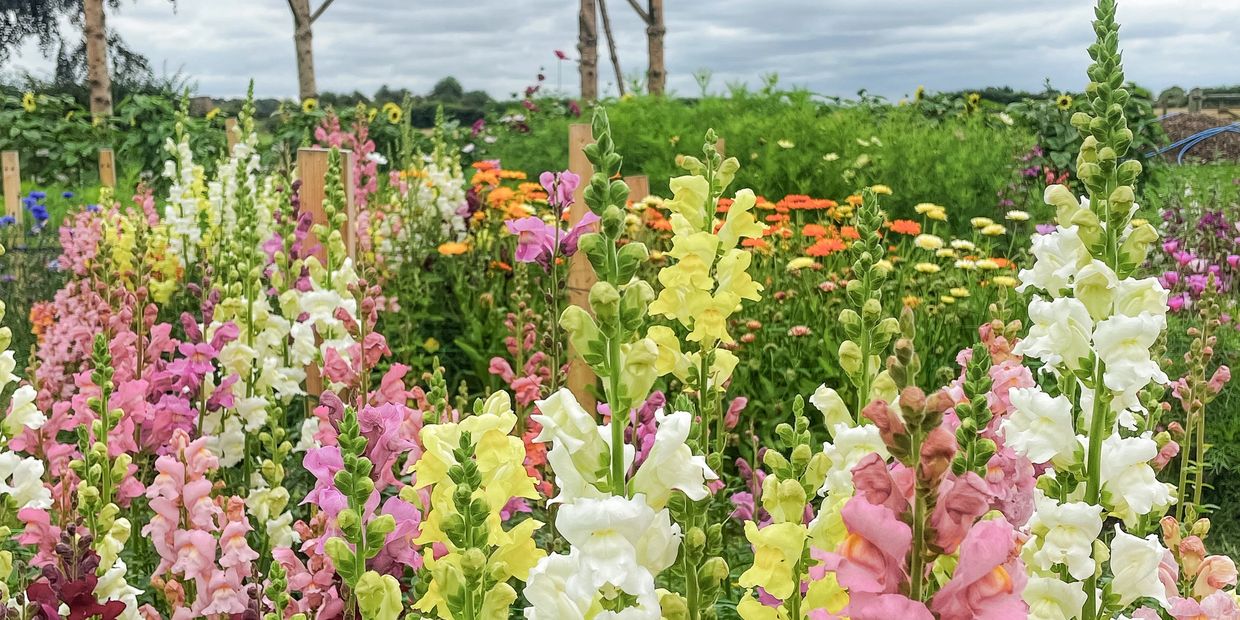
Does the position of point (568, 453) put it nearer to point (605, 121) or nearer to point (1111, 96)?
point (605, 121)

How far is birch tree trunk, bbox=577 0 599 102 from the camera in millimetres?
14672

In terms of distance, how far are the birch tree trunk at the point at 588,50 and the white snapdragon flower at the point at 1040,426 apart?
519 inches

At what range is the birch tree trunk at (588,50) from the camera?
578 inches

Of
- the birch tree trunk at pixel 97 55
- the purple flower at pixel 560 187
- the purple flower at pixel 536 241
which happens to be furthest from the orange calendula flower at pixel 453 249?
the birch tree trunk at pixel 97 55

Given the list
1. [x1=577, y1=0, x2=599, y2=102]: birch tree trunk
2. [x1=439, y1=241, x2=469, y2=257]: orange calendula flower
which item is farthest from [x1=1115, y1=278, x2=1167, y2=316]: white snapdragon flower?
[x1=577, y1=0, x2=599, y2=102]: birch tree trunk

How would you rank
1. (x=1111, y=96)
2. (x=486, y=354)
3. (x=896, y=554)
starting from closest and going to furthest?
(x=896, y=554)
(x=1111, y=96)
(x=486, y=354)

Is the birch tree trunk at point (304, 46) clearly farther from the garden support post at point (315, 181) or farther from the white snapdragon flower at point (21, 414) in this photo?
the white snapdragon flower at point (21, 414)

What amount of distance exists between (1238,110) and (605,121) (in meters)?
24.6

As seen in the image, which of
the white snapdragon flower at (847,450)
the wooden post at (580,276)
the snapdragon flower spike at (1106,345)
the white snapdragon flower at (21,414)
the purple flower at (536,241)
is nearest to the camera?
the white snapdragon flower at (847,450)

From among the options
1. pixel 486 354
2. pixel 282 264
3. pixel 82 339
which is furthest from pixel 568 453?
pixel 486 354

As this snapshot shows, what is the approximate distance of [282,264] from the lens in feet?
13.8

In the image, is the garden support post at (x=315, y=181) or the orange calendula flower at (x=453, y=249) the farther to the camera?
the orange calendula flower at (x=453, y=249)

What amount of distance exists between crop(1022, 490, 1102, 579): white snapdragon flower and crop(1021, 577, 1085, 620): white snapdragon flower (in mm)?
25

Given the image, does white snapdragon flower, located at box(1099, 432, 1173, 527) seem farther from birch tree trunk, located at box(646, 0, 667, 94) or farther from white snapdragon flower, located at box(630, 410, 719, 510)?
birch tree trunk, located at box(646, 0, 667, 94)
